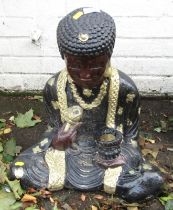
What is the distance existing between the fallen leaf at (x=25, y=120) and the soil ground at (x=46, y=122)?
0.04 metres

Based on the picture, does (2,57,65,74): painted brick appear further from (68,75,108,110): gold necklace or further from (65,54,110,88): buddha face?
(65,54,110,88): buddha face

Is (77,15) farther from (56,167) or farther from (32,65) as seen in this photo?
(32,65)

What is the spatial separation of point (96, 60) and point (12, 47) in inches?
63.0

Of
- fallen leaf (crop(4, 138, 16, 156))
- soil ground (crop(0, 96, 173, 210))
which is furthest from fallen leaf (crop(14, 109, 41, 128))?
fallen leaf (crop(4, 138, 16, 156))

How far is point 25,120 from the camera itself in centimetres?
420

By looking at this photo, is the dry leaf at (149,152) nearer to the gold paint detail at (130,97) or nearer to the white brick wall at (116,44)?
the gold paint detail at (130,97)

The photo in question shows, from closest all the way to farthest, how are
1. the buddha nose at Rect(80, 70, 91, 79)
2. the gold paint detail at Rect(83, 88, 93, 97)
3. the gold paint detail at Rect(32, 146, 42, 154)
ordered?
the buddha nose at Rect(80, 70, 91, 79) < the gold paint detail at Rect(83, 88, 93, 97) < the gold paint detail at Rect(32, 146, 42, 154)

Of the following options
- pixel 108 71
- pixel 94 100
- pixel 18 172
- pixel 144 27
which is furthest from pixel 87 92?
pixel 144 27

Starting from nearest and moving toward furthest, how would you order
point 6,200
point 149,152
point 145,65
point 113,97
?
1. point 113,97
2. point 6,200
3. point 149,152
4. point 145,65

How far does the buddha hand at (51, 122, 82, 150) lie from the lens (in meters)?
3.34

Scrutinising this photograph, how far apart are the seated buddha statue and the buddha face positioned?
3.1 inches

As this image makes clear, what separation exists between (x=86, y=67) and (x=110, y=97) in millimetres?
403

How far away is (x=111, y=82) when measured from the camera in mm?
3242

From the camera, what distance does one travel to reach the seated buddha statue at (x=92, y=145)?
3.28m
